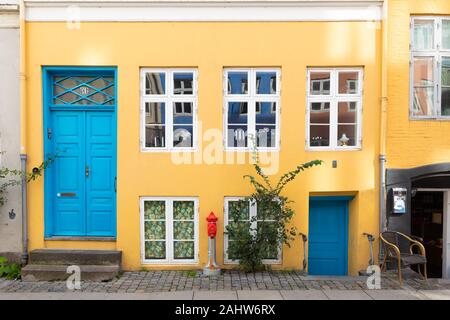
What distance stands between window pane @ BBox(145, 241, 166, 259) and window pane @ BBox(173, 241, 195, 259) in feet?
0.69

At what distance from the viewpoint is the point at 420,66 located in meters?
7.04

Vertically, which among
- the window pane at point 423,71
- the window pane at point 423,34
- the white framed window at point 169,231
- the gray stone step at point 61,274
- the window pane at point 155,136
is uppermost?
the window pane at point 423,34

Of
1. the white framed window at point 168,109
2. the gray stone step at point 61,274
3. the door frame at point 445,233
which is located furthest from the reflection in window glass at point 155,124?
the door frame at point 445,233

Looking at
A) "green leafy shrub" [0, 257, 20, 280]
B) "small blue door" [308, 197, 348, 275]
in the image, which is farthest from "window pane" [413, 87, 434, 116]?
"green leafy shrub" [0, 257, 20, 280]

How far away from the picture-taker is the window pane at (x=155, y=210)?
22.6 feet

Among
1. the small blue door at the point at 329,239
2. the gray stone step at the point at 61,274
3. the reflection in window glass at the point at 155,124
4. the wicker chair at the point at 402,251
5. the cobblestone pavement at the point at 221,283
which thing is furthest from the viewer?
the small blue door at the point at 329,239

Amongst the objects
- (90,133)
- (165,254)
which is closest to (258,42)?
(90,133)

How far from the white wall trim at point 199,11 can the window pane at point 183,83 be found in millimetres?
1005

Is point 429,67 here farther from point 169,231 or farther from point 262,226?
point 169,231

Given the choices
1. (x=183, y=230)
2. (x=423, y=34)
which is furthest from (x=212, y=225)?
(x=423, y=34)

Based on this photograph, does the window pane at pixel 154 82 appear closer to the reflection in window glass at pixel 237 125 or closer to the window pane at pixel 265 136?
the reflection in window glass at pixel 237 125
